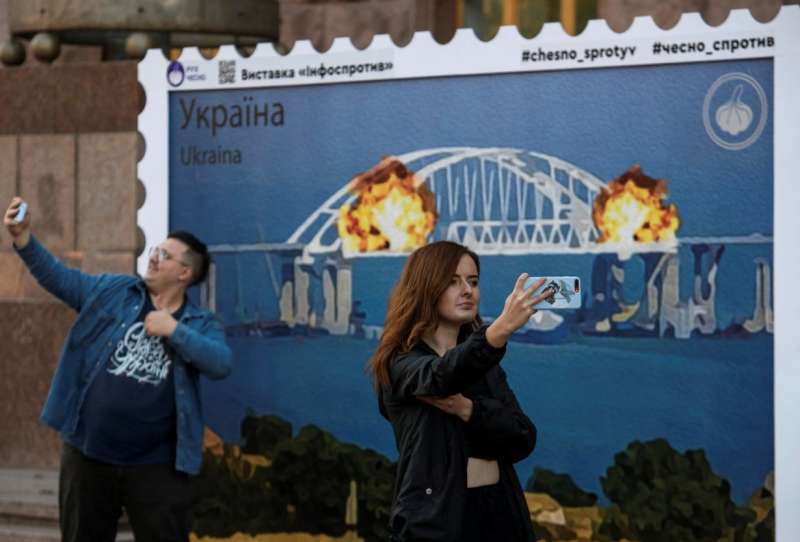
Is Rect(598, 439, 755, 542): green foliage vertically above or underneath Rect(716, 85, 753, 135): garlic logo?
underneath

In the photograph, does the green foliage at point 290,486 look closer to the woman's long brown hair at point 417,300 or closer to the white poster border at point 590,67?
the white poster border at point 590,67

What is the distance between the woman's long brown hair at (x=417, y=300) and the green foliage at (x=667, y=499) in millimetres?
2439

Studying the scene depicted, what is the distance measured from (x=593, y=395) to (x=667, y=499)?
1.82 feet

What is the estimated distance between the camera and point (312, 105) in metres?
8.78

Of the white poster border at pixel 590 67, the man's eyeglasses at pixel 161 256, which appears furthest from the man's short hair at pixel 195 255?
the white poster border at pixel 590 67

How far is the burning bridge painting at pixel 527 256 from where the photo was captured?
7922mm

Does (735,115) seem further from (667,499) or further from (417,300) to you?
(417,300)

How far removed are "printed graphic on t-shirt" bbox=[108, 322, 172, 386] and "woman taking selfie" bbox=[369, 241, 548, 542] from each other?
6.55 feet

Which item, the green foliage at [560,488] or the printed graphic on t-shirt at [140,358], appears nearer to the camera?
the printed graphic on t-shirt at [140,358]

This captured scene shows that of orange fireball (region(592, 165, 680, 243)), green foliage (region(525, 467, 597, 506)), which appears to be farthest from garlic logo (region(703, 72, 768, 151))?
green foliage (region(525, 467, 597, 506))

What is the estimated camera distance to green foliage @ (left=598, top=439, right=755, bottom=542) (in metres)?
7.94

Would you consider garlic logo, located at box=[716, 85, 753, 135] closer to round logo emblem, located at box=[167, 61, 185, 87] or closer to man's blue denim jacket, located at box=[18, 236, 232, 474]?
man's blue denim jacket, located at box=[18, 236, 232, 474]

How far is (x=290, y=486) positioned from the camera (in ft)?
29.0

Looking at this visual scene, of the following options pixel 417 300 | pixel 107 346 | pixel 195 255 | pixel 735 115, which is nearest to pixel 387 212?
pixel 195 255
